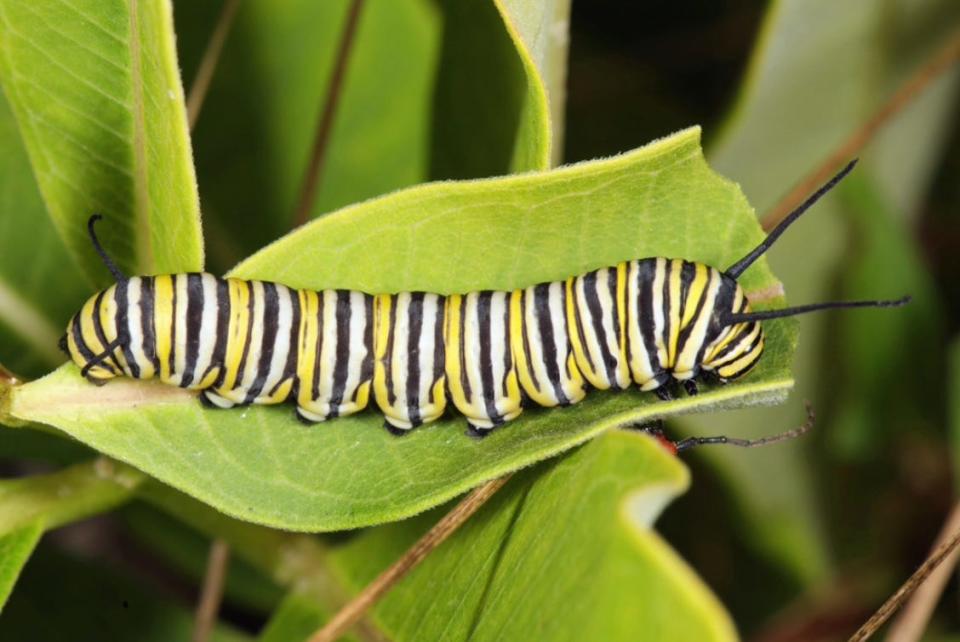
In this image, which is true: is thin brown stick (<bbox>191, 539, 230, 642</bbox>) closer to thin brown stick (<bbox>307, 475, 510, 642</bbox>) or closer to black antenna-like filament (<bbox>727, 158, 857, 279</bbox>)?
thin brown stick (<bbox>307, 475, 510, 642</bbox>)

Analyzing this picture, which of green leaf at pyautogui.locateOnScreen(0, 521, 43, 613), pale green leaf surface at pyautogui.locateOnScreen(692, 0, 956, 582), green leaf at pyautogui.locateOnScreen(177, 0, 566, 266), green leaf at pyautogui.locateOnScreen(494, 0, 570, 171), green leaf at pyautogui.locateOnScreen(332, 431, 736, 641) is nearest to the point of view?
green leaf at pyautogui.locateOnScreen(332, 431, 736, 641)

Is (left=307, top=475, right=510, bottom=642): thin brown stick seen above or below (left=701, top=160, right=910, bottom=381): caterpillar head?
below

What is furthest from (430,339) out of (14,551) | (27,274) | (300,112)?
(300,112)

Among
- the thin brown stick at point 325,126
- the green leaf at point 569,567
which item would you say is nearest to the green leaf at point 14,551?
the green leaf at point 569,567

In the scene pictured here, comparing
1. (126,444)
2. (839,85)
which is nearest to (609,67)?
(839,85)

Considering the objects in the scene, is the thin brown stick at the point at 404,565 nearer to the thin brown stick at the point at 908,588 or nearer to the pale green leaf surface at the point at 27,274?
the thin brown stick at the point at 908,588

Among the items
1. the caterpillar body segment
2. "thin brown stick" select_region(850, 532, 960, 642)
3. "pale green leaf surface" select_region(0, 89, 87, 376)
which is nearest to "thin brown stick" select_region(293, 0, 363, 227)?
"pale green leaf surface" select_region(0, 89, 87, 376)
